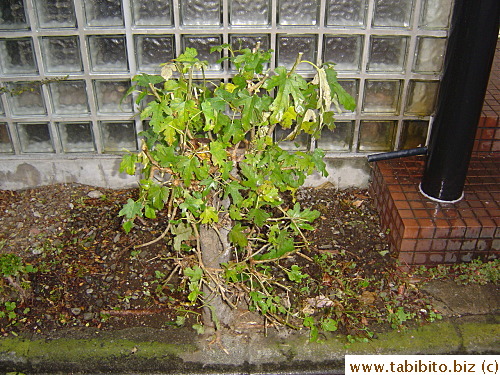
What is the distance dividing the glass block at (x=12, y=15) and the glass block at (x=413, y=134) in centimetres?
254

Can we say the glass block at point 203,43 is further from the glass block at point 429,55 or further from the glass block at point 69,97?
the glass block at point 429,55

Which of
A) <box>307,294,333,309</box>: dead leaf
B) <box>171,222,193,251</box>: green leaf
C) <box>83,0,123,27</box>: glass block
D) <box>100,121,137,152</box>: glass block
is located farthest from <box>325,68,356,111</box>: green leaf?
<box>100,121,137,152</box>: glass block

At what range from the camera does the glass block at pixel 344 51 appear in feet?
10.8

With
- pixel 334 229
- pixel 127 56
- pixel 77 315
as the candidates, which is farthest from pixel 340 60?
pixel 77 315

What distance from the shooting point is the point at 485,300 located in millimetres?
2779

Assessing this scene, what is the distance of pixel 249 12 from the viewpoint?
3.19m

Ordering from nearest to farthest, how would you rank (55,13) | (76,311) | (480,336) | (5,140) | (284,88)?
(284,88) < (480,336) < (76,311) < (55,13) < (5,140)

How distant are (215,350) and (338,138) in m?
1.76

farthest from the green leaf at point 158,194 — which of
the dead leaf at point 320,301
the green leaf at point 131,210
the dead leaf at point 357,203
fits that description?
the dead leaf at point 357,203

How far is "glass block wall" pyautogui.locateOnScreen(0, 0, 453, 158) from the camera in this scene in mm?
3184

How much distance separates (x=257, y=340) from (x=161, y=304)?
549 mm

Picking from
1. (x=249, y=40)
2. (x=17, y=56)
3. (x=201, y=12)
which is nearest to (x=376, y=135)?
(x=249, y=40)

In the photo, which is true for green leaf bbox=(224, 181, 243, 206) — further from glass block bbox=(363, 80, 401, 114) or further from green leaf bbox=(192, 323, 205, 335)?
glass block bbox=(363, 80, 401, 114)

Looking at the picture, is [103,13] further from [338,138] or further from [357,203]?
[357,203]
